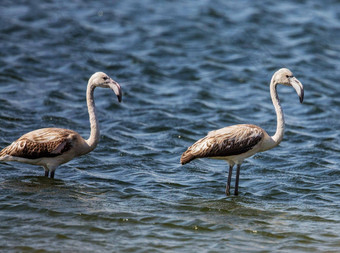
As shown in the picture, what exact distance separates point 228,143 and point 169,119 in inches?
191

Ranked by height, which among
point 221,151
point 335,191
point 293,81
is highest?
point 293,81

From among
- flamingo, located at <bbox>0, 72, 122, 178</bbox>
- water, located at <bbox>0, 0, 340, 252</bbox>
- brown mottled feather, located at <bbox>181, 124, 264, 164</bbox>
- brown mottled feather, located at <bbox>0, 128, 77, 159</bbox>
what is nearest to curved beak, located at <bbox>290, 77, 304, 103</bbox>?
brown mottled feather, located at <bbox>181, 124, 264, 164</bbox>

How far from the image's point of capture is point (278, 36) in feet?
71.9

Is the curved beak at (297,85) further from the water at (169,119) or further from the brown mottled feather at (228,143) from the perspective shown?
the water at (169,119)

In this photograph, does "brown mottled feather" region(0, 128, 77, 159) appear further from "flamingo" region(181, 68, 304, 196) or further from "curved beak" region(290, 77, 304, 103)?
"curved beak" region(290, 77, 304, 103)

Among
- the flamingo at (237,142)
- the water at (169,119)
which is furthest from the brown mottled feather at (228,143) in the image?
the water at (169,119)

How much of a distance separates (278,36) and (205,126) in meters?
8.07

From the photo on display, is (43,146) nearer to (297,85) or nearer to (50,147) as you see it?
(50,147)

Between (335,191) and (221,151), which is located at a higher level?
(221,151)

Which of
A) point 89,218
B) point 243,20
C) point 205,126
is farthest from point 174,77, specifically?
point 89,218

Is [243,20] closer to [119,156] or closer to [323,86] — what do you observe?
[323,86]

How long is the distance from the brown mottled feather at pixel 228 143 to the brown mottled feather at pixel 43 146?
1907 millimetres

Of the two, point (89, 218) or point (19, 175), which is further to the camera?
point (19, 175)

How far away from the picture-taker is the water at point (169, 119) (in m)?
8.95
